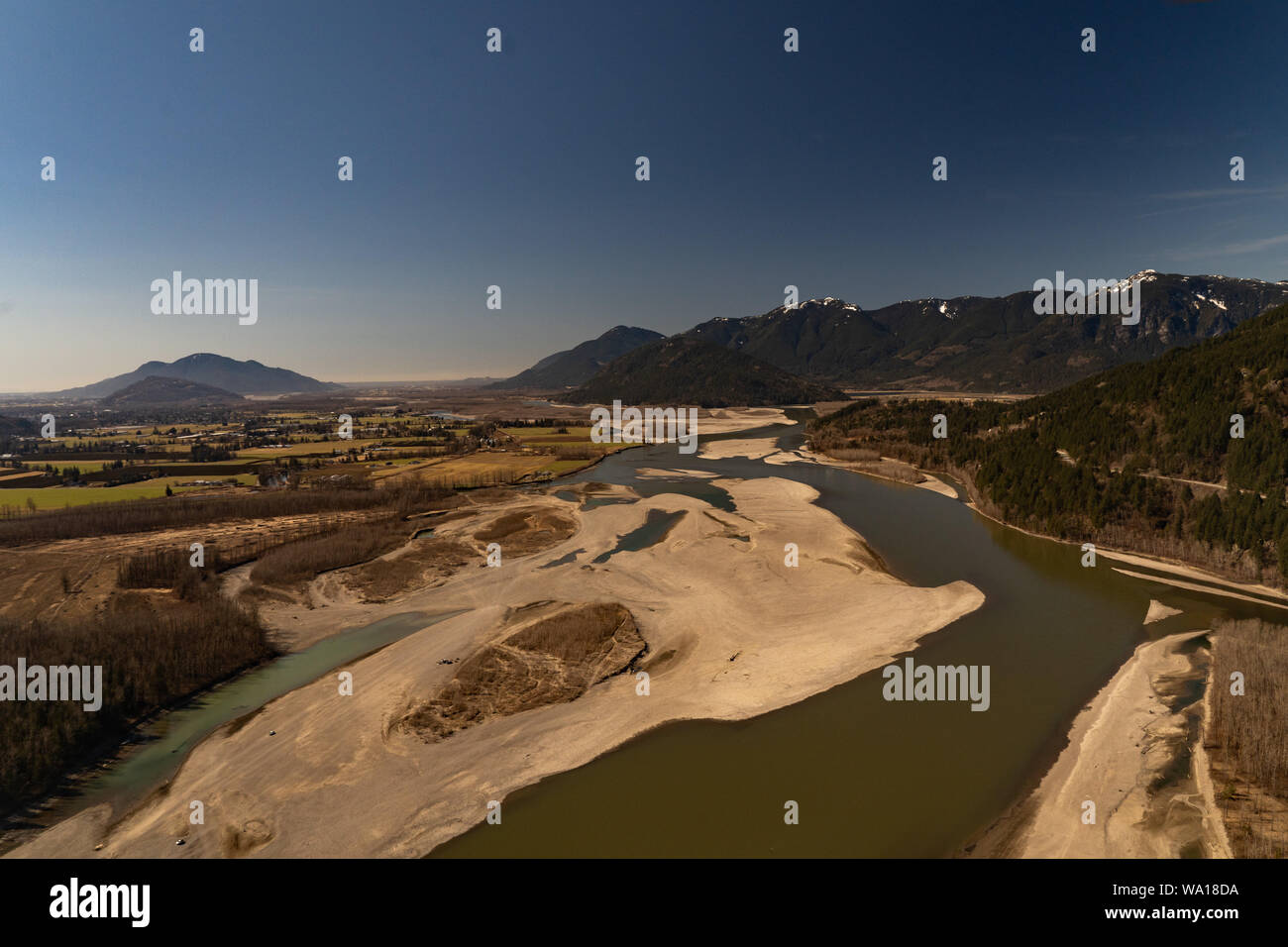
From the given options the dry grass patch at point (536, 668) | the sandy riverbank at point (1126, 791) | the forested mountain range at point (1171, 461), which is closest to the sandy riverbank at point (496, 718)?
the dry grass patch at point (536, 668)

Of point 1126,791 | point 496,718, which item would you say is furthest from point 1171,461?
point 496,718

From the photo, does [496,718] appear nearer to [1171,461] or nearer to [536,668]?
[536,668]

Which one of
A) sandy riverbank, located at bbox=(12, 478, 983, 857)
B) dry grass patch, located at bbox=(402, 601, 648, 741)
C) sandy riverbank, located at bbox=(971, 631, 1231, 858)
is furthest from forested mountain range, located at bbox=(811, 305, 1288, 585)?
dry grass patch, located at bbox=(402, 601, 648, 741)

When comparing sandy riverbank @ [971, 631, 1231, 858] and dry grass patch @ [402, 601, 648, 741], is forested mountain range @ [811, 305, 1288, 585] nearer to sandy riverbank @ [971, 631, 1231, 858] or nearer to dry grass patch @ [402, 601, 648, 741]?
sandy riverbank @ [971, 631, 1231, 858]

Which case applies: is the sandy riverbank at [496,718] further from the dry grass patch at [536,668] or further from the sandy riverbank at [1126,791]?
the sandy riverbank at [1126,791]

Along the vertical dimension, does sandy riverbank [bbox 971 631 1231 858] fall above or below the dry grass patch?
below

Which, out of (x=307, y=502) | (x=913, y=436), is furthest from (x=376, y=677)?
(x=913, y=436)
